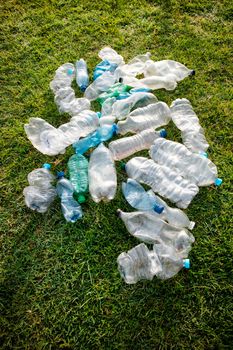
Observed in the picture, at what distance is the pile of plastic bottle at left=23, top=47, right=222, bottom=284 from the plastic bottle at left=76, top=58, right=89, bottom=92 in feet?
0.04

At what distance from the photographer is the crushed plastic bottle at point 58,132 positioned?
2766 millimetres

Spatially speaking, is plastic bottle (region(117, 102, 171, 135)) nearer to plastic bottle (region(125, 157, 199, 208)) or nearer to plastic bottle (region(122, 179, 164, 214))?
plastic bottle (region(125, 157, 199, 208))

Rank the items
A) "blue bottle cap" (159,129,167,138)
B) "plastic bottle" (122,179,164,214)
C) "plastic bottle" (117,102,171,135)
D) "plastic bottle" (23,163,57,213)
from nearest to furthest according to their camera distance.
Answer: "plastic bottle" (122,179,164,214) → "plastic bottle" (23,163,57,213) → "blue bottle cap" (159,129,167,138) → "plastic bottle" (117,102,171,135)

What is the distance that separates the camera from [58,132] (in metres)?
2.82

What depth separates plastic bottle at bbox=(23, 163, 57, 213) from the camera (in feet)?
8.36

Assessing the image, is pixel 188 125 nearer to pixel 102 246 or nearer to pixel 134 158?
pixel 134 158

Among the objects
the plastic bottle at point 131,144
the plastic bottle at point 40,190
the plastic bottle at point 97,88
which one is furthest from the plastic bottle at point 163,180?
the plastic bottle at point 97,88

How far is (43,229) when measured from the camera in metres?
2.50

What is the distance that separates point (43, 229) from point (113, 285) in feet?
2.21

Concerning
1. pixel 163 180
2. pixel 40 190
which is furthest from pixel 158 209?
pixel 40 190

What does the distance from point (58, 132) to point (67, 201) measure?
2.10 ft

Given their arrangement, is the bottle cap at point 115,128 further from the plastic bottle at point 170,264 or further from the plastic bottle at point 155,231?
the plastic bottle at point 170,264

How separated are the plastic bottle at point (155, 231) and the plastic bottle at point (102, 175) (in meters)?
0.21

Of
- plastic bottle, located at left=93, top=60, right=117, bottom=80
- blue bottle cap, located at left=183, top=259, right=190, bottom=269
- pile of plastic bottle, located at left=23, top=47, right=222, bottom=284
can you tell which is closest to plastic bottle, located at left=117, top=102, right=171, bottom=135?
pile of plastic bottle, located at left=23, top=47, right=222, bottom=284
